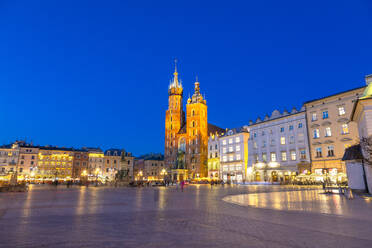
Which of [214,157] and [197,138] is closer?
[214,157]

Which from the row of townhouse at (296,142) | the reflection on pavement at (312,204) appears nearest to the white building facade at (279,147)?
the row of townhouse at (296,142)

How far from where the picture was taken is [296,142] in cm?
5684

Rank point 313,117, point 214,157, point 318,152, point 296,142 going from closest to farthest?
point 318,152 < point 313,117 < point 296,142 < point 214,157

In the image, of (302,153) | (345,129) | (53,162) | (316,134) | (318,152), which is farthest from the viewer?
(53,162)

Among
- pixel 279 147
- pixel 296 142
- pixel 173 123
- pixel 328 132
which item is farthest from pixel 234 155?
pixel 173 123

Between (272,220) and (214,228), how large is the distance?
2.68 meters

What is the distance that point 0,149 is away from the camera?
94.5 metres

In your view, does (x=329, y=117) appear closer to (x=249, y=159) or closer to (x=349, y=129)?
(x=349, y=129)

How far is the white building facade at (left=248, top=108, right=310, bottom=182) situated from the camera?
5584cm

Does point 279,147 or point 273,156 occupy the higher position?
point 279,147

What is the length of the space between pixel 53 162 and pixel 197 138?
58385 mm

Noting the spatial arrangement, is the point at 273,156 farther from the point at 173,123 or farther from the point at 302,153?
the point at 173,123

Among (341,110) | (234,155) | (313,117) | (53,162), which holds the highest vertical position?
(341,110)

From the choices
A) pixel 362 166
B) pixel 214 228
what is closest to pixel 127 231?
pixel 214 228
